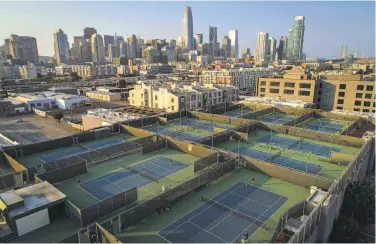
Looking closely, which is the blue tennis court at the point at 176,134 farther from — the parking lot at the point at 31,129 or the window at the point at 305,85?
the window at the point at 305,85

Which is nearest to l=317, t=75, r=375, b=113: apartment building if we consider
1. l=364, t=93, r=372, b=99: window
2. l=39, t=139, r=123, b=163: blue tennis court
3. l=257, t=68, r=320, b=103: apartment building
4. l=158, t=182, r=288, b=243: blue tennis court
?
l=364, t=93, r=372, b=99: window

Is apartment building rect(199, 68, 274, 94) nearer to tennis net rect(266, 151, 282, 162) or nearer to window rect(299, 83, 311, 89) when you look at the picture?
window rect(299, 83, 311, 89)

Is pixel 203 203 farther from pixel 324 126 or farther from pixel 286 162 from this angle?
pixel 324 126

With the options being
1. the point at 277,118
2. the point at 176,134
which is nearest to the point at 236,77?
the point at 277,118

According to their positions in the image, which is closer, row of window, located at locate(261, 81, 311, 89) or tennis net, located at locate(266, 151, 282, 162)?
tennis net, located at locate(266, 151, 282, 162)

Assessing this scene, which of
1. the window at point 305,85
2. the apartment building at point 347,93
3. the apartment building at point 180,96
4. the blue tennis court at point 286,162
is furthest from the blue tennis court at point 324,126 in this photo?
the apartment building at point 180,96

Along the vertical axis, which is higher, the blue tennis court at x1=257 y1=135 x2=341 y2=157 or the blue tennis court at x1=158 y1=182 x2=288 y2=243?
the blue tennis court at x1=158 y1=182 x2=288 y2=243
